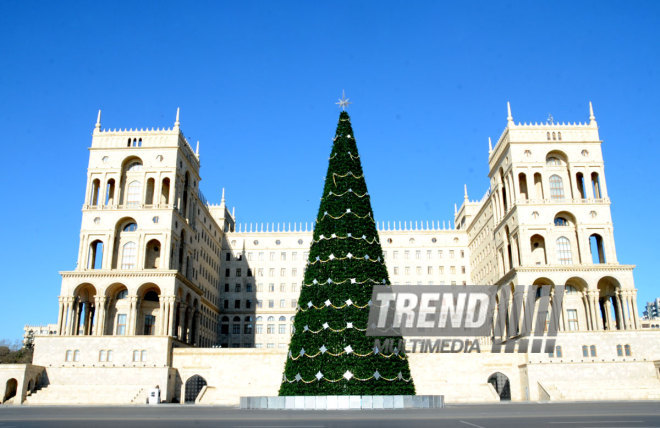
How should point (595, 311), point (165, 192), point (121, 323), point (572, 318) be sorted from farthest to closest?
point (165, 192) < point (572, 318) < point (121, 323) < point (595, 311)

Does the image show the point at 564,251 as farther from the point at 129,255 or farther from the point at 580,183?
the point at 129,255

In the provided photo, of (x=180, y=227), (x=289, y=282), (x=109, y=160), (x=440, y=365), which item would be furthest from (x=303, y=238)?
(x=440, y=365)

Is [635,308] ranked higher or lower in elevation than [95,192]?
lower

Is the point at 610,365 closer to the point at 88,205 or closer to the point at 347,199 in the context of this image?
the point at 347,199

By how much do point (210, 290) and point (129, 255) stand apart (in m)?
21.9

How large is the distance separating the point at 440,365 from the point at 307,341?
906 inches

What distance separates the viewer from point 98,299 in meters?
55.3

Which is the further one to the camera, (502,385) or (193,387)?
(193,387)

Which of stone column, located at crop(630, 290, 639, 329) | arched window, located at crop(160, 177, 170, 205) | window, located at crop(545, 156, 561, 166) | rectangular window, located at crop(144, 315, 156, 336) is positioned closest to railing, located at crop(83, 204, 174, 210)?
arched window, located at crop(160, 177, 170, 205)

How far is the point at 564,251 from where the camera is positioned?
59062 mm

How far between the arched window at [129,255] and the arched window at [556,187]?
44.1m

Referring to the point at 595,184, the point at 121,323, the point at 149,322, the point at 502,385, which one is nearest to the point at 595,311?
the point at 502,385

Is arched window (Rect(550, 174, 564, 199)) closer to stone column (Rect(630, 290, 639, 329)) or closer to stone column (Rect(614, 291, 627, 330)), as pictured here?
stone column (Rect(614, 291, 627, 330))

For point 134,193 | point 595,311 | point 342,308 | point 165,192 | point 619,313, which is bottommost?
point 342,308
